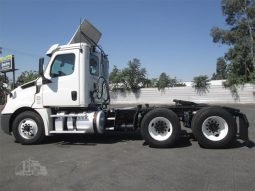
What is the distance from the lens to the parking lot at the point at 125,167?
5473 mm

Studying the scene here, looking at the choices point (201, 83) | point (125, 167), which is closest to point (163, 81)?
point (201, 83)

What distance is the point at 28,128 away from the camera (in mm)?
9641

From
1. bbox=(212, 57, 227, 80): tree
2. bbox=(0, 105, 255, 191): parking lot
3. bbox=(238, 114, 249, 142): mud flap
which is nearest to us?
bbox=(0, 105, 255, 191): parking lot

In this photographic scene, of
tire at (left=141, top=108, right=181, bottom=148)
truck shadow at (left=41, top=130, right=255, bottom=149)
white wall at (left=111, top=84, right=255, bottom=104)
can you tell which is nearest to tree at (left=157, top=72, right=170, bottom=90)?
white wall at (left=111, top=84, right=255, bottom=104)

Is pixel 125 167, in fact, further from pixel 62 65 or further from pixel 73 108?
pixel 62 65

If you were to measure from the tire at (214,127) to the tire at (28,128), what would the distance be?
174 inches

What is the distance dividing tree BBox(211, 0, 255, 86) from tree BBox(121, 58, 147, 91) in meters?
10.5

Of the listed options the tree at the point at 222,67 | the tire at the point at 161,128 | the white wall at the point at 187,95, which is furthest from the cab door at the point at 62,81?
the tree at the point at 222,67

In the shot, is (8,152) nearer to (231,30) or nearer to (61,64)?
(61,64)

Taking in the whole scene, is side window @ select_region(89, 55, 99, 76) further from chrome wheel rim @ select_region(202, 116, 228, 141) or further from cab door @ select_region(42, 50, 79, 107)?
chrome wheel rim @ select_region(202, 116, 228, 141)

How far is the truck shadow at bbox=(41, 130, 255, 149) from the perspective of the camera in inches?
352

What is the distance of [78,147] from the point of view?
9.05m

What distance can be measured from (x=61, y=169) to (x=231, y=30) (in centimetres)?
3954

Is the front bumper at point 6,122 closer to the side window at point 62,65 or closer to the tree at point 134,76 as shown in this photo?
the side window at point 62,65
